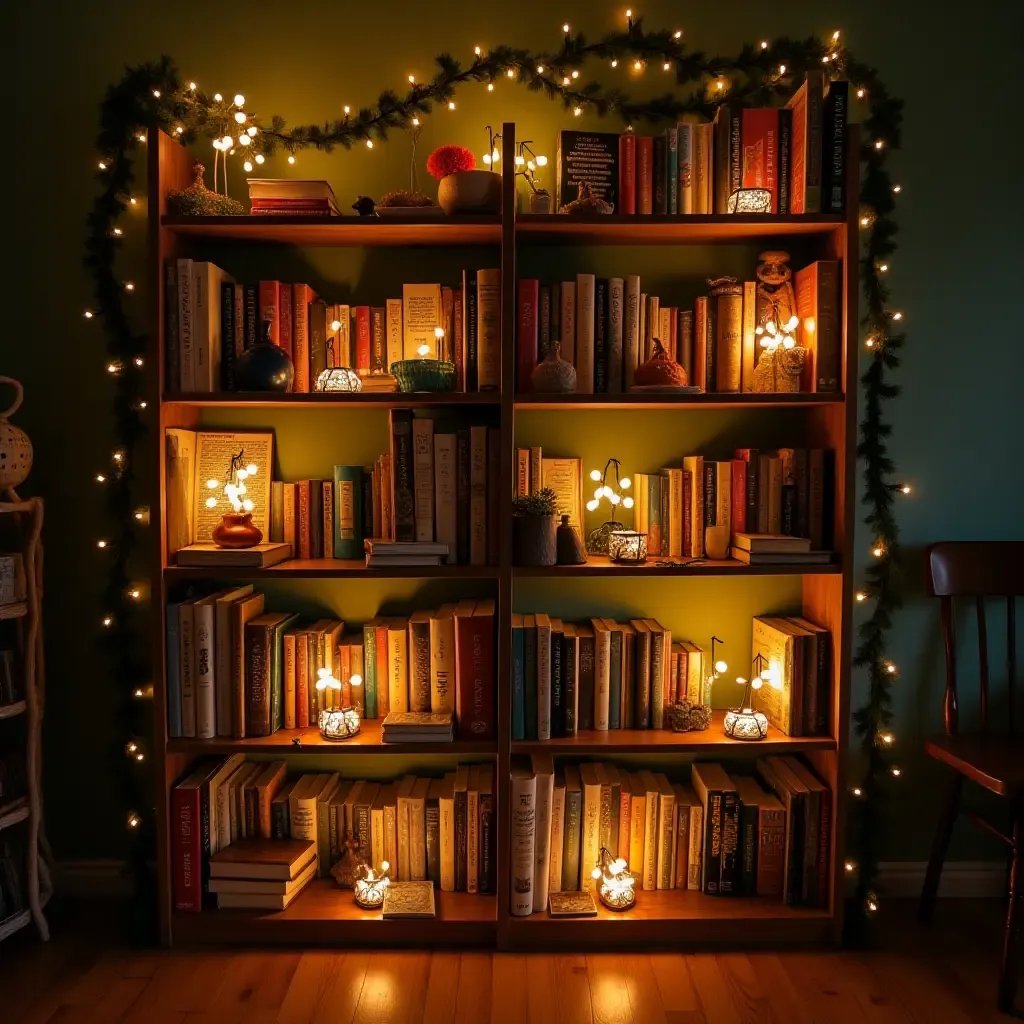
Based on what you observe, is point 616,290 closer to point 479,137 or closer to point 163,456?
point 479,137

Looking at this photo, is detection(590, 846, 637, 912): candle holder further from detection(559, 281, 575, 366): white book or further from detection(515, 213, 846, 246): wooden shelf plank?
detection(515, 213, 846, 246): wooden shelf plank

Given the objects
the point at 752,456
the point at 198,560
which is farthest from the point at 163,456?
the point at 752,456

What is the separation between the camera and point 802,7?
7.00 ft

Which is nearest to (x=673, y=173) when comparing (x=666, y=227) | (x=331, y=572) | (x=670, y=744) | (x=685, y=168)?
(x=685, y=168)

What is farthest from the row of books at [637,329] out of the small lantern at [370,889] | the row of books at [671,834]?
the small lantern at [370,889]

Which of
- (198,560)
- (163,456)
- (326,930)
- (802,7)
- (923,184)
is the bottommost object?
(326,930)

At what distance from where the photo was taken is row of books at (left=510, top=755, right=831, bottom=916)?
6.49ft

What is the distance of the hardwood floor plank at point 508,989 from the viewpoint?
1.72m

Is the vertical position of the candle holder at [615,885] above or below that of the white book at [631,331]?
below

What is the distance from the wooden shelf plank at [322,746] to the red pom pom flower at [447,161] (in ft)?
4.45

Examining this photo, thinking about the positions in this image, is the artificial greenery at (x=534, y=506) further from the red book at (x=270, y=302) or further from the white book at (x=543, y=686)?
the red book at (x=270, y=302)

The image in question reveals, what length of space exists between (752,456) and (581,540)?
1.56 feet

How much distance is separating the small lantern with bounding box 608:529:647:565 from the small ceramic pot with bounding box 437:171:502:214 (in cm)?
82

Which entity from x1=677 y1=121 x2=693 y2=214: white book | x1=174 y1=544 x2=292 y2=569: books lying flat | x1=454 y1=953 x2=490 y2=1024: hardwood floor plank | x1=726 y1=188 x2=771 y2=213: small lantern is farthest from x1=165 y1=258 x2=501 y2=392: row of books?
x1=454 y1=953 x2=490 y2=1024: hardwood floor plank
